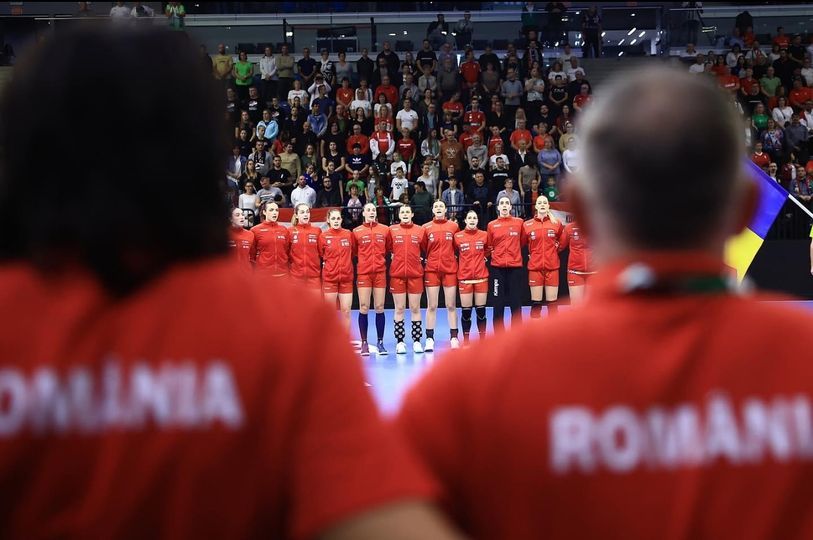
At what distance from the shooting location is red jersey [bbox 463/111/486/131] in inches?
787

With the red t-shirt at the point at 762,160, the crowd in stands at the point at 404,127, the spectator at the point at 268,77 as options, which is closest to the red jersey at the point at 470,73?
the crowd in stands at the point at 404,127

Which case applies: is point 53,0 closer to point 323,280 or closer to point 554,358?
point 323,280

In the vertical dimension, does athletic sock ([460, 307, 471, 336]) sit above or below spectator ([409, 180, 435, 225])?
below

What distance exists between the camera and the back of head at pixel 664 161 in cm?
121

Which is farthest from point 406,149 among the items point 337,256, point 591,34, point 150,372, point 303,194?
point 150,372

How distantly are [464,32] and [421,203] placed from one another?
7.66 metres

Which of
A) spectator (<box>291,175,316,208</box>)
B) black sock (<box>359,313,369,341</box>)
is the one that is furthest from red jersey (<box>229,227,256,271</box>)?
spectator (<box>291,175,316,208</box>)

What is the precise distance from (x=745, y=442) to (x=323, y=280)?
509 inches

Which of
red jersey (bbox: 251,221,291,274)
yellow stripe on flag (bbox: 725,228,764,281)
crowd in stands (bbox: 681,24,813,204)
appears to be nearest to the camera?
yellow stripe on flag (bbox: 725,228,764,281)

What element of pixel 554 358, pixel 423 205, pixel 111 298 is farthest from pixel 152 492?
pixel 423 205

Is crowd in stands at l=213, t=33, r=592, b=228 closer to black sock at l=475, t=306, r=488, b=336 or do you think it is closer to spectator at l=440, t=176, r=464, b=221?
spectator at l=440, t=176, r=464, b=221

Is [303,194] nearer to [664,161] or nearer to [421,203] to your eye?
[421,203]

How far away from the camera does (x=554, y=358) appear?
121 cm

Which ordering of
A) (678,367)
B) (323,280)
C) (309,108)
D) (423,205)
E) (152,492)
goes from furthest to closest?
(309,108) < (423,205) < (323,280) < (678,367) < (152,492)
